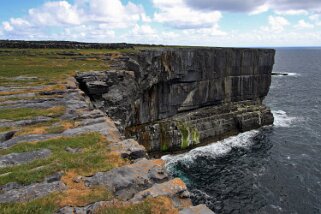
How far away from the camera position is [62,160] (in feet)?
49.2

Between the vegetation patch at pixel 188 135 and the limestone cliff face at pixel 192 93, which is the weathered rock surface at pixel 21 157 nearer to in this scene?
the limestone cliff face at pixel 192 93

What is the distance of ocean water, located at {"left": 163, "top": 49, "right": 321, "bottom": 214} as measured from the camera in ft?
141

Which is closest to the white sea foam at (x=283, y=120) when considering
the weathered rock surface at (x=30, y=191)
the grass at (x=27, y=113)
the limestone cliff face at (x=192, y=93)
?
the limestone cliff face at (x=192, y=93)

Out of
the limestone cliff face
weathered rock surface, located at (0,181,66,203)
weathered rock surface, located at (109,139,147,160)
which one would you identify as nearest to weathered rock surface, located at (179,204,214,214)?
weathered rock surface, located at (0,181,66,203)

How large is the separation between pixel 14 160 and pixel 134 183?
21.3 ft

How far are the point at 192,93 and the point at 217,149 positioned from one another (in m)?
14.9

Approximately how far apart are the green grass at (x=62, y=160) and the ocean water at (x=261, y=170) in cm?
2918

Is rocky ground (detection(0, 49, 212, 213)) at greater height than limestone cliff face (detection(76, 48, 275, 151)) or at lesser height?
greater

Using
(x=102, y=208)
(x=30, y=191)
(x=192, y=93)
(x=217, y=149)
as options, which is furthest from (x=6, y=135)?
(x=192, y=93)

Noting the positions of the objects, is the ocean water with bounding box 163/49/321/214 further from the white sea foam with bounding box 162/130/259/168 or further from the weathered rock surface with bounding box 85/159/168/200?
the weathered rock surface with bounding box 85/159/168/200

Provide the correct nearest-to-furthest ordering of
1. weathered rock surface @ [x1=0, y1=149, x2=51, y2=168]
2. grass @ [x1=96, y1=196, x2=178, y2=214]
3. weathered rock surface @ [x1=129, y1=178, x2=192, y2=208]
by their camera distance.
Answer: grass @ [x1=96, y1=196, x2=178, y2=214]
weathered rock surface @ [x1=129, y1=178, x2=192, y2=208]
weathered rock surface @ [x1=0, y1=149, x2=51, y2=168]

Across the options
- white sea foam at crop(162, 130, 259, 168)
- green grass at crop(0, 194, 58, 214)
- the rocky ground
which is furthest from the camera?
white sea foam at crop(162, 130, 259, 168)

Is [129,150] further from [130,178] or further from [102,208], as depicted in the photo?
[102,208]

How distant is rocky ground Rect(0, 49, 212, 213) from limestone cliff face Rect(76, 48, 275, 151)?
22.6m
